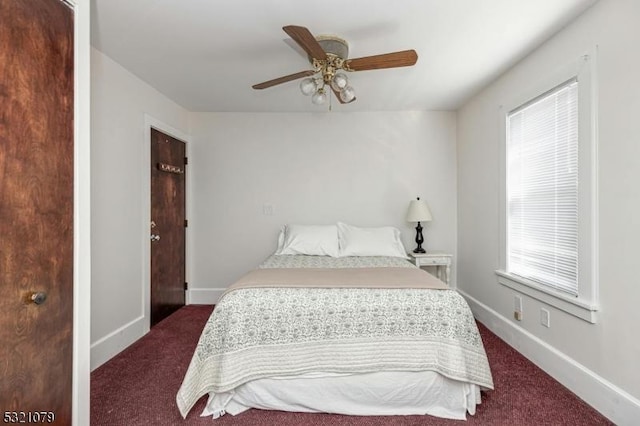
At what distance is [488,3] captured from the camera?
184 cm

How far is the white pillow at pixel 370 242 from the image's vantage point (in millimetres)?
3295

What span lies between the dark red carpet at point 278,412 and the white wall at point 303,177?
60.9 inches

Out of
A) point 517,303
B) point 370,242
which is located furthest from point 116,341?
point 517,303

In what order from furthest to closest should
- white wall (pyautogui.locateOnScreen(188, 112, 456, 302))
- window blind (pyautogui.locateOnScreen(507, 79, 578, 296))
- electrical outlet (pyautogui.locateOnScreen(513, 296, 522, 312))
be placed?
white wall (pyautogui.locateOnScreen(188, 112, 456, 302)) < electrical outlet (pyautogui.locateOnScreen(513, 296, 522, 312)) < window blind (pyautogui.locateOnScreen(507, 79, 578, 296))

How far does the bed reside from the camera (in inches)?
70.3

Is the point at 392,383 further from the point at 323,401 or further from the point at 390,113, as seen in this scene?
the point at 390,113

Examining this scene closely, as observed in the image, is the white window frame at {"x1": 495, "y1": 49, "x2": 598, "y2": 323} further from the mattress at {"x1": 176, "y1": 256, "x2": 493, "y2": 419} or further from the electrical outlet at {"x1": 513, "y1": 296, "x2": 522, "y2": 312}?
the mattress at {"x1": 176, "y1": 256, "x2": 493, "y2": 419}

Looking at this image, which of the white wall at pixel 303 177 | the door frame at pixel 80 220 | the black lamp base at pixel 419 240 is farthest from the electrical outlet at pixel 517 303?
the door frame at pixel 80 220

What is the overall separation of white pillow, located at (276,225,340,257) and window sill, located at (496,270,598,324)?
1579mm

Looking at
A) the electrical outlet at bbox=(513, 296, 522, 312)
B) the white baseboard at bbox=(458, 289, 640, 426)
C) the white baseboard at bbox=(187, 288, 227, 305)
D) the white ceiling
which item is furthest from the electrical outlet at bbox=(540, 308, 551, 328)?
the white baseboard at bbox=(187, 288, 227, 305)

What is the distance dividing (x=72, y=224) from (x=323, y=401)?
1.62 metres

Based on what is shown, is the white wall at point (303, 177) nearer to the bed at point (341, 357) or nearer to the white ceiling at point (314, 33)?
the white ceiling at point (314, 33)

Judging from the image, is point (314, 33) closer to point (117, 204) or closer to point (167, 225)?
point (117, 204)

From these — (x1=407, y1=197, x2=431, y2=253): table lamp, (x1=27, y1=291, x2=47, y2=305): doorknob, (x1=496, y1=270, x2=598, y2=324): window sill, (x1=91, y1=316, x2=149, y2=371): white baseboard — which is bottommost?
(x1=91, y1=316, x2=149, y2=371): white baseboard
